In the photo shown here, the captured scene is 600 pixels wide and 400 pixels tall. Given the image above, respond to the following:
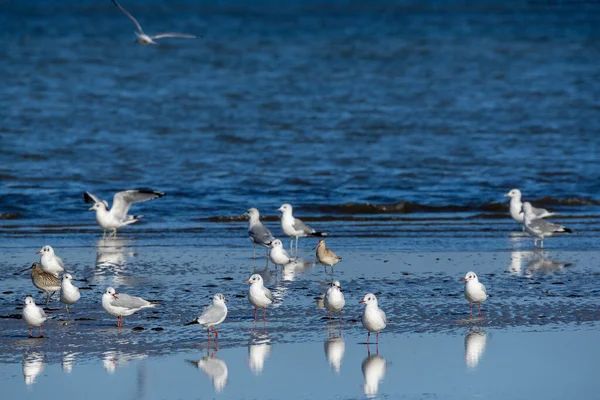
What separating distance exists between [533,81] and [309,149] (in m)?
17.4

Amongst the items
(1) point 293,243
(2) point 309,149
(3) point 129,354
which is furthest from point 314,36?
(3) point 129,354

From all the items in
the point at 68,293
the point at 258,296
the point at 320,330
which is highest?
the point at 68,293

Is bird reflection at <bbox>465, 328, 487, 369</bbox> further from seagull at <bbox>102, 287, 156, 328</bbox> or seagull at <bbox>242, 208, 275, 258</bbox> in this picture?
seagull at <bbox>242, 208, 275, 258</bbox>

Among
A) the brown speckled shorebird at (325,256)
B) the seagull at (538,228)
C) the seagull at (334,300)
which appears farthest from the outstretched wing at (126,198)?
the seagull at (334,300)

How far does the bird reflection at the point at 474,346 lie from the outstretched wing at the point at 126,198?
8432mm

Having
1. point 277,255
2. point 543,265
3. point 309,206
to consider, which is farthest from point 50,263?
point 309,206

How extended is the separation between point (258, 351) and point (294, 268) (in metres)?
4.41

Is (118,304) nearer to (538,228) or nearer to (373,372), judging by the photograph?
(373,372)

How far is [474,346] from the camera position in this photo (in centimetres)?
905

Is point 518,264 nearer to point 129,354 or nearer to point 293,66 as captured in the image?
point 129,354

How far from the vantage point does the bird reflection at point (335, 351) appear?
8.51m

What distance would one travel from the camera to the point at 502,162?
81.0ft

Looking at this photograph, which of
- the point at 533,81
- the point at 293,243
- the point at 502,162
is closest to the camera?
the point at 293,243

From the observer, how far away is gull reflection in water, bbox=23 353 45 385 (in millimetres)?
8120
